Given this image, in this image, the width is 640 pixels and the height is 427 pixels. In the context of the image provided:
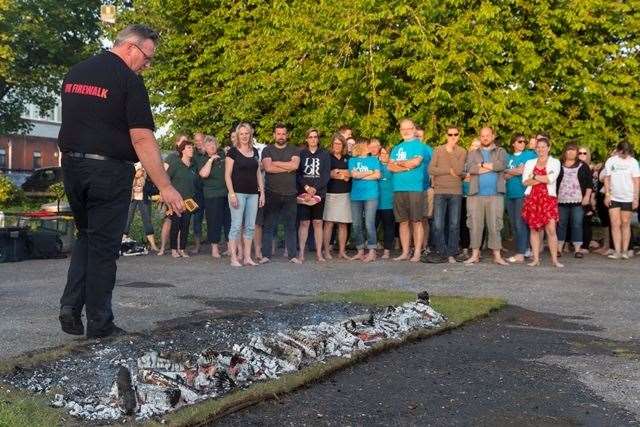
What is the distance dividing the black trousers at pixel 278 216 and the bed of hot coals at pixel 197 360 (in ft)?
20.9

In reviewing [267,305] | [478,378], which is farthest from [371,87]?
[478,378]

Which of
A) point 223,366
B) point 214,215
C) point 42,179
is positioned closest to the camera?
point 223,366

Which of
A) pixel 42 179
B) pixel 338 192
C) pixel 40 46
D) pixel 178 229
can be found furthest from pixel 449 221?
pixel 40 46

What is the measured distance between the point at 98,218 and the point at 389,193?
29.8 feet

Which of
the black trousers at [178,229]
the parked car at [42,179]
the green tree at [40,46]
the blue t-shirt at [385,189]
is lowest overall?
the black trousers at [178,229]

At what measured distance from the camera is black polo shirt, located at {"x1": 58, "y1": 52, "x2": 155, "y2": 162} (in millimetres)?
6367

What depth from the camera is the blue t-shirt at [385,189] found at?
590 inches

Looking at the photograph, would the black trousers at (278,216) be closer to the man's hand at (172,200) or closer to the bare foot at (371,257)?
the bare foot at (371,257)

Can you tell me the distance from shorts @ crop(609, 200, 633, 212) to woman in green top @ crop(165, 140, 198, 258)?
23.6ft

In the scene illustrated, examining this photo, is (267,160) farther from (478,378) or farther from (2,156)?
(2,156)

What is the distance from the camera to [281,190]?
545 inches

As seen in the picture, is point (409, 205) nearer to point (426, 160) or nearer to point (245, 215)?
point (426, 160)

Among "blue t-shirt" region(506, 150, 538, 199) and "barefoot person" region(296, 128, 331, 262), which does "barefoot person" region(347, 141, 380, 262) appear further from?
"blue t-shirt" region(506, 150, 538, 199)

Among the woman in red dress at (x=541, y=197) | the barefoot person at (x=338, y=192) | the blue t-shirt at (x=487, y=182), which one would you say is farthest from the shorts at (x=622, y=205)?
the barefoot person at (x=338, y=192)
